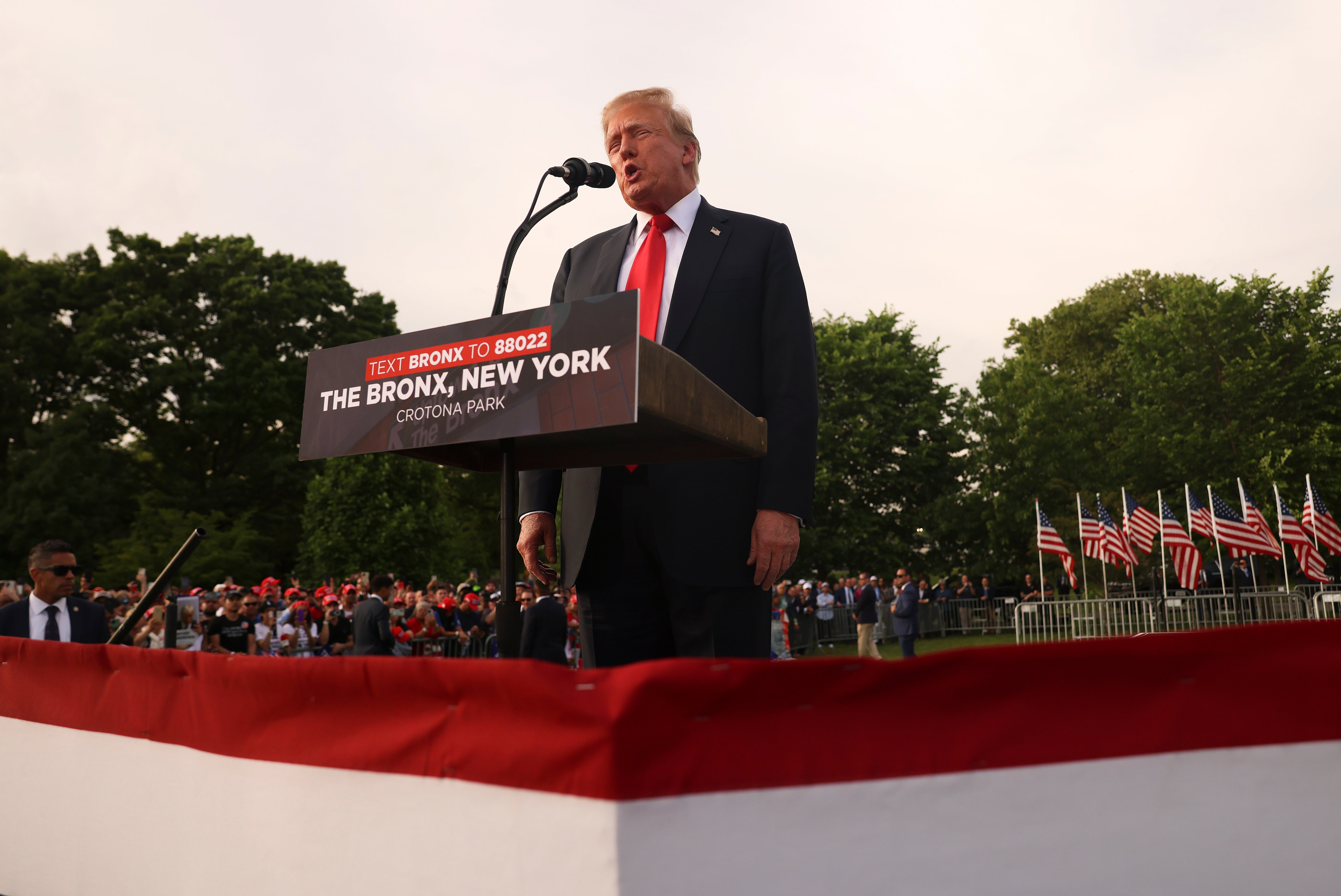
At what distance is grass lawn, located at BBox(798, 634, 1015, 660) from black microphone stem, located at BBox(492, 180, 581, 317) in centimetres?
2318

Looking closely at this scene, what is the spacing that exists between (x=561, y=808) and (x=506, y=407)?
78 centimetres

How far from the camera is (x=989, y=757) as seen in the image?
1.49 metres

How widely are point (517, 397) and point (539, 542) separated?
1.00m

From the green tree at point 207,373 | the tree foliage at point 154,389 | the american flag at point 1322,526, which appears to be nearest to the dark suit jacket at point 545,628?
the american flag at point 1322,526

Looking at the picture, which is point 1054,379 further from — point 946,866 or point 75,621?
point 946,866

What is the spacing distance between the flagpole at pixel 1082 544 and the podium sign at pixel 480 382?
23.7m

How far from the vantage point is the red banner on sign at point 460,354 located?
5.96ft

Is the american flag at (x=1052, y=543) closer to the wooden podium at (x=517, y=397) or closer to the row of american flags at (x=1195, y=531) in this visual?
the row of american flags at (x=1195, y=531)

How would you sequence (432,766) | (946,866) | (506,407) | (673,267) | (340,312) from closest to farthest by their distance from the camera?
(946,866), (432,766), (506,407), (673,267), (340,312)

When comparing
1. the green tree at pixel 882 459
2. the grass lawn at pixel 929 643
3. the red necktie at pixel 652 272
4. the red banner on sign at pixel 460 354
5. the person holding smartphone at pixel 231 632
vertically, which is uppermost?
the green tree at pixel 882 459

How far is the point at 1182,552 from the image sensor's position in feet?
77.5

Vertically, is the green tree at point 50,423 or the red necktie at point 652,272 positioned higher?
the green tree at point 50,423

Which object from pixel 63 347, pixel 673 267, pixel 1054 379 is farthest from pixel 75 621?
pixel 1054 379

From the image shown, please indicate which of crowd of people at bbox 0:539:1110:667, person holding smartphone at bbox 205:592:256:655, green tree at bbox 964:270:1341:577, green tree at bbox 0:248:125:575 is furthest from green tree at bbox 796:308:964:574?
person holding smartphone at bbox 205:592:256:655
